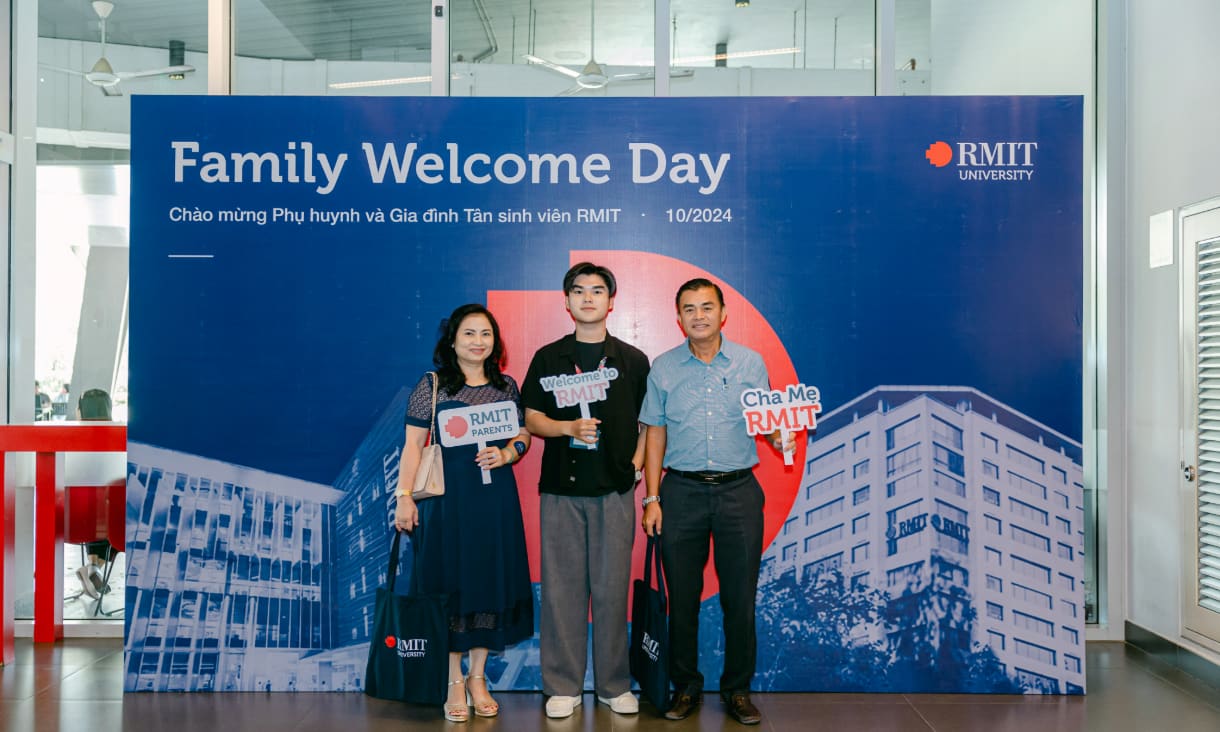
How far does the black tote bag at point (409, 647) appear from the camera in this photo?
3.81 m

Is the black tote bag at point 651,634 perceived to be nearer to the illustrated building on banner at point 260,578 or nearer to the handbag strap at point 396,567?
the illustrated building on banner at point 260,578

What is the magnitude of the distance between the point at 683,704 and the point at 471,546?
1.09 m

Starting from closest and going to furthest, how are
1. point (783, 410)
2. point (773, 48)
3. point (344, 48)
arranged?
point (783, 410), point (773, 48), point (344, 48)

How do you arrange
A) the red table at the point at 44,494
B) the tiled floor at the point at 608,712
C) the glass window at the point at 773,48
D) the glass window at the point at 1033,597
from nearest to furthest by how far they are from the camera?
the tiled floor at the point at 608,712
the glass window at the point at 1033,597
the glass window at the point at 773,48
the red table at the point at 44,494

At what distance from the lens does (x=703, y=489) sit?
381 centimetres

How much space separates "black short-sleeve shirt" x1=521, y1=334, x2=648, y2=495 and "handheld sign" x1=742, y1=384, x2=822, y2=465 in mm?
460

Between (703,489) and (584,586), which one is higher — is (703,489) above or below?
above

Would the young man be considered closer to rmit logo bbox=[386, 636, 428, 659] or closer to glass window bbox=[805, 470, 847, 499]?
rmit logo bbox=[386, 636, 428, 659]

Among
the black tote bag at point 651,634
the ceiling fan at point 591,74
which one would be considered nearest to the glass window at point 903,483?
the black tote bag at point 651,634

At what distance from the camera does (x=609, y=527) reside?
3.89 meters

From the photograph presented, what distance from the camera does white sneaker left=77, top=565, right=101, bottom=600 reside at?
5297 millimetres

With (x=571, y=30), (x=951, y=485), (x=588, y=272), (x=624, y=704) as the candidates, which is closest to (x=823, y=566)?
(x=951, y=485)

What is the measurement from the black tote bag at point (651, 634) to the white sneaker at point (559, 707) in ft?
1.01

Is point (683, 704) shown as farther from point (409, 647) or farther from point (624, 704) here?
point (409, 647)
